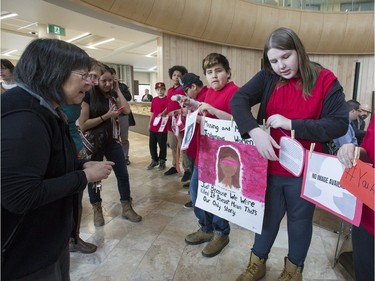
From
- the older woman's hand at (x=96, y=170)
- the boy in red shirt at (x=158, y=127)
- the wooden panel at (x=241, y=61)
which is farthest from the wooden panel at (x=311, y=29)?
the older woman's hand at (x=96, y=170)

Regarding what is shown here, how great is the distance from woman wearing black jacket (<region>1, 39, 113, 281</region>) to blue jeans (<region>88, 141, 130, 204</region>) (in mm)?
1431

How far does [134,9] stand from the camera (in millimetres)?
4676

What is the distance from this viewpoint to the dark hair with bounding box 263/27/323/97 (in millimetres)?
1209

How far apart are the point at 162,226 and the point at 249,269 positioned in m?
1.04

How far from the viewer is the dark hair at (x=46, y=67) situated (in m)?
0.88

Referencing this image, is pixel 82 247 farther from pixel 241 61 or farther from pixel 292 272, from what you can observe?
pixel 241 61

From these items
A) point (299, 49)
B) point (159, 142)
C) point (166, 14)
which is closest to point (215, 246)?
point (299, 49)

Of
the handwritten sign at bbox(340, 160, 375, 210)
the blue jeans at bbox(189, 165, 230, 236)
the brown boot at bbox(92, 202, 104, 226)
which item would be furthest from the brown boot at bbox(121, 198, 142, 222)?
the handwritten sign at bbox(340, 160, 375, 210)

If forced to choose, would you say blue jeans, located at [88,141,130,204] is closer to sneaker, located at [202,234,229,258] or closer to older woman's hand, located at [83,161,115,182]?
sneaker, located at [202,234,229,258]

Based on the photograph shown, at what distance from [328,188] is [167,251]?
4.57ft

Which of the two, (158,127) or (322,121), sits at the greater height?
(322,121)

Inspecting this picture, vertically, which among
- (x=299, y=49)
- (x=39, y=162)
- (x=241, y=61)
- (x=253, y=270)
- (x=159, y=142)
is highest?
(x=241, y=61)

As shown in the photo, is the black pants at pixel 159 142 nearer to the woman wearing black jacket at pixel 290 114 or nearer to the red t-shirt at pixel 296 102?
the woman wearing black jacket at pixel 290 114

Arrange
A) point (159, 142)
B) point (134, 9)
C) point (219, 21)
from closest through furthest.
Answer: point (159, 142)
point (134, 9)
point (219, 21)
